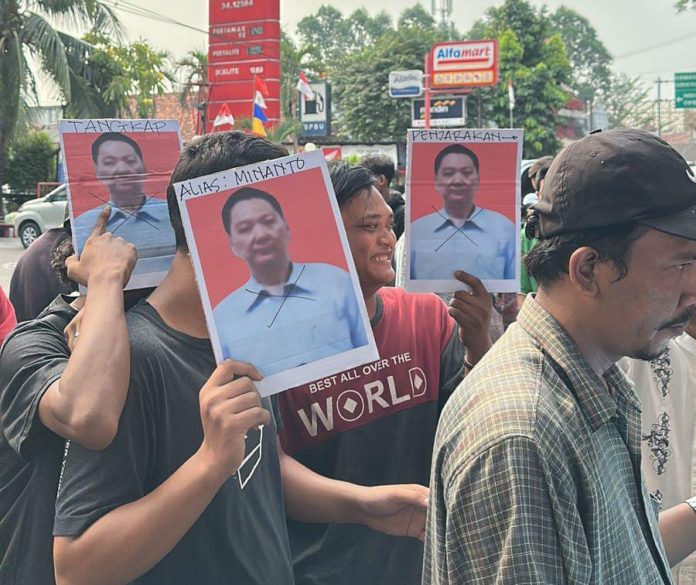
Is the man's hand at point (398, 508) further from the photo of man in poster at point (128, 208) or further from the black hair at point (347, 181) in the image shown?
the black hair at point (347, 181)

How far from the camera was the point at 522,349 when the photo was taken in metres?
1.40

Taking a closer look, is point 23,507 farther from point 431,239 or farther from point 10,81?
point 10,81

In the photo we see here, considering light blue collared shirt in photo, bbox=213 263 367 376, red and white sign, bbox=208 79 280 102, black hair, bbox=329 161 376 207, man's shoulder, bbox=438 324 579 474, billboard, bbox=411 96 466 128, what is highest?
red and white sign, bbox=208 79 280 102

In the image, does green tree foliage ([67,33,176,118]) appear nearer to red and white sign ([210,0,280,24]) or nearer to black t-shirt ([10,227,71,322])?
red and white sign ([210,0,280,24])

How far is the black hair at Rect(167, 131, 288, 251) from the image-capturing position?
5.41 feet

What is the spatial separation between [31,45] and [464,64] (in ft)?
63.2

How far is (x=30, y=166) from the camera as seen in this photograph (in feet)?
92.2

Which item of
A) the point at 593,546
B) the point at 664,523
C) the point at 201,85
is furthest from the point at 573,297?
the point at 201,85

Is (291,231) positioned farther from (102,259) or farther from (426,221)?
(426,221)

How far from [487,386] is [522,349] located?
10 centimetres

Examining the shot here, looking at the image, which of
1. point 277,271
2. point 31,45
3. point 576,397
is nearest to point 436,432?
point 576,397

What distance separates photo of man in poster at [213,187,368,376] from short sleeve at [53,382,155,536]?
0.23m

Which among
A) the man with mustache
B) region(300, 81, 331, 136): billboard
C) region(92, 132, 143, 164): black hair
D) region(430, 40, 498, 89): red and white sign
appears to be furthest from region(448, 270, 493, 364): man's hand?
region(300, 81, 331, 136): billboard

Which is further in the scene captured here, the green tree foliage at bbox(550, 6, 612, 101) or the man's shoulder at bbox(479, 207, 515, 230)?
the green tree foliage at bbox(550, 6, 612, 101)
